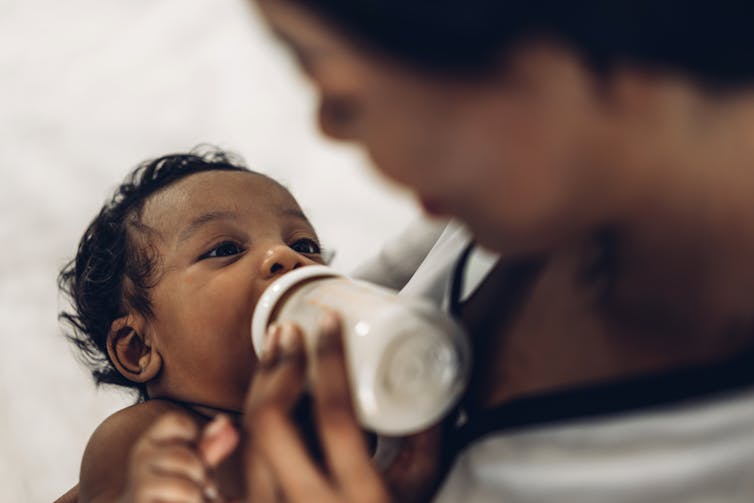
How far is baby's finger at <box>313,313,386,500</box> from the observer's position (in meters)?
0.63

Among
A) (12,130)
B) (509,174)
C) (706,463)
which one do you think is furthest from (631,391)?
(12,130)

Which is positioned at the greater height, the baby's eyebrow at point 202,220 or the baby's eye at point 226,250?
the baby's eyebrow at point 202,220

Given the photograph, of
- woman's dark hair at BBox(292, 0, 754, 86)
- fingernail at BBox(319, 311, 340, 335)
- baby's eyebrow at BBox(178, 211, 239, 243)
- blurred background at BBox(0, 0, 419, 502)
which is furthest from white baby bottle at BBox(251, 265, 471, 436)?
blurred background at BBox(0, 0, 419, 502)

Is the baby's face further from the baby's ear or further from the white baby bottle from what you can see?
the white baby bottle

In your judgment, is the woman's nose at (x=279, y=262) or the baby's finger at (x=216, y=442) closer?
the baby's finger at (x=216, y=442)

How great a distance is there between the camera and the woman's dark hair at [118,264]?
103 cm

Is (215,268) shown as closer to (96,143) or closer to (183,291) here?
(183,291)

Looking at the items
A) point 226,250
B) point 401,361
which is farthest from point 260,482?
point 226,250

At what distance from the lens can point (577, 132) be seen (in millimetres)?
486

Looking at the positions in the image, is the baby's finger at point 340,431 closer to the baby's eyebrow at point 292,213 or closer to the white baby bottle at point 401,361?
the white baby bottle at point 401,361

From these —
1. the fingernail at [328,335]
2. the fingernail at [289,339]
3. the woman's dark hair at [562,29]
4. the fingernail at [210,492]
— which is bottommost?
the fingernail at [210,492]

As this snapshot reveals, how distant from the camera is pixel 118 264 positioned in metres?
1.06

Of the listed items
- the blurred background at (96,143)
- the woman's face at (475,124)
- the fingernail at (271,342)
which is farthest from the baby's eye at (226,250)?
the woman's face at (475,124)

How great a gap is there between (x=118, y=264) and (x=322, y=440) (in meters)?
0.52
